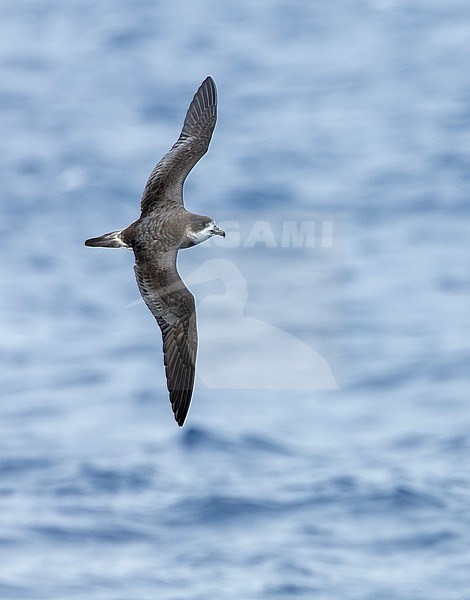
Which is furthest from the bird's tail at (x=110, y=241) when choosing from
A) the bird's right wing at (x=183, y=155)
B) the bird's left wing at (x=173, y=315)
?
the bird's right wing at (x=183, y=155)

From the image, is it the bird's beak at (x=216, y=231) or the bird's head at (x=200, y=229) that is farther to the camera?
the bird's beak at (x=216, y=231)

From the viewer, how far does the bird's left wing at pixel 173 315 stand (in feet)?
42.4

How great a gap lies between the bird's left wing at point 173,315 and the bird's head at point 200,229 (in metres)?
0.23

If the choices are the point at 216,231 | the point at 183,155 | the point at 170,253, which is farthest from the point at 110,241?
the point at 183,155

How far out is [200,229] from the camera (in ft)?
42.3

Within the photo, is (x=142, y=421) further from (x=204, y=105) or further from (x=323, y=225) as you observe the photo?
(x=204, y=105)

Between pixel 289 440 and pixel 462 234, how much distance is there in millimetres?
6976

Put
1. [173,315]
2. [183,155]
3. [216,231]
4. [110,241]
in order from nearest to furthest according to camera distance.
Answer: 1. [110,241]
2. [216,231]
3. [173,315]
4. [183,155]

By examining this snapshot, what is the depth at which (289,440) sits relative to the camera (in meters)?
33.1

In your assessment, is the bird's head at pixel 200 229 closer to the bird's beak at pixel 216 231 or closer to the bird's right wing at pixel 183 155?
the bird's beak at pixel 216 231

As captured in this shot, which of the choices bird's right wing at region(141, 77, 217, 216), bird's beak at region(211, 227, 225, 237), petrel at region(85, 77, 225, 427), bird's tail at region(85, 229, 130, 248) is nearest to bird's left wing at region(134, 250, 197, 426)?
petrel at region(85, 77, 225, 427)

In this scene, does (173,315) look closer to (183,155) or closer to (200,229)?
(200,229)

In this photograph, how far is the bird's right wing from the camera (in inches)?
530

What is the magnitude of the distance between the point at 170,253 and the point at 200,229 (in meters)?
0.33
